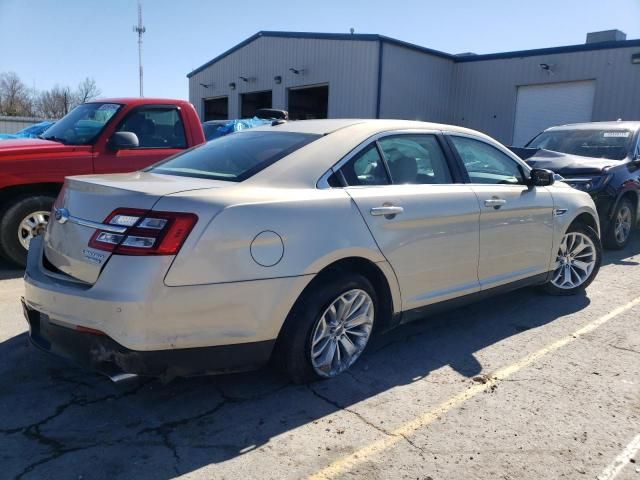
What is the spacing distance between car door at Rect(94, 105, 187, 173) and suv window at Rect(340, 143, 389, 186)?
11.6 ft

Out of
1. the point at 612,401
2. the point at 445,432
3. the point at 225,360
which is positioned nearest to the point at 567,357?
the point at 612,401

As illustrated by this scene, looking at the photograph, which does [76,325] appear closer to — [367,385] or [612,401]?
[367,385]

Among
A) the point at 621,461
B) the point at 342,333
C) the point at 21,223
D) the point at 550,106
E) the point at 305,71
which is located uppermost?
the point at 305,71

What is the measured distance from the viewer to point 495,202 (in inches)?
167

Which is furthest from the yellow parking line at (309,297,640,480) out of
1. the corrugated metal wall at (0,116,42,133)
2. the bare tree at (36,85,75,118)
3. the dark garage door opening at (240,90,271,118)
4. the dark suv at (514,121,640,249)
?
the bare tree at (36,85,75,118)

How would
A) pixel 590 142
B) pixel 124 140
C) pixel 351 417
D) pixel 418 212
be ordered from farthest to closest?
pixel 590 142 < pixel 124 140 < pixel 418 212 < pixel 351 417

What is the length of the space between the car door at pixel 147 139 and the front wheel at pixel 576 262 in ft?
14.4

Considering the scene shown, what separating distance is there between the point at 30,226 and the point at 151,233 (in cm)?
Result: 390

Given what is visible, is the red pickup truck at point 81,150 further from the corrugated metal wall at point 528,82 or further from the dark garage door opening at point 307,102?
the dark garage door opening at point 307,102

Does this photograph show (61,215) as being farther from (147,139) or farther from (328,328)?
(147,139)

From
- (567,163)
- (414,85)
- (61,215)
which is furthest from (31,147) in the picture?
(414,85)

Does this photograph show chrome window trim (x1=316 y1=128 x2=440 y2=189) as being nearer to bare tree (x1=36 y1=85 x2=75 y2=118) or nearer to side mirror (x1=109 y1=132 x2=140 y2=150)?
side mirror (x1=109 y1=132 x2=140 y2=150)

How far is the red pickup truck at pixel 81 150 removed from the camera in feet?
18.9

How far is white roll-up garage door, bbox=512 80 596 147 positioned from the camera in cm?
1845
